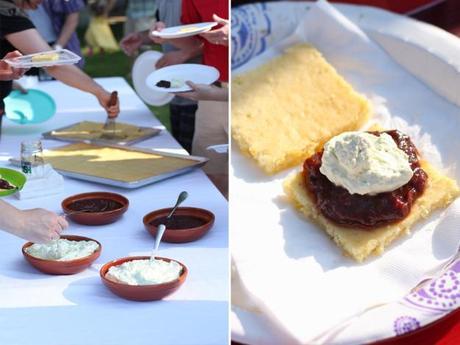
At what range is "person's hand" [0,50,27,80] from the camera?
1259mm

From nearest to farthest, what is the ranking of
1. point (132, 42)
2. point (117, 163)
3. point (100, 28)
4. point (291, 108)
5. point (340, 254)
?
point (340, 254) < point (117, 163) < point (132, 42) < point (291, 108) < point (100, 28)

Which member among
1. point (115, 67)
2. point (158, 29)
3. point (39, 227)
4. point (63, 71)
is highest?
point (158, 29)

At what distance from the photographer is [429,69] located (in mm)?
2197

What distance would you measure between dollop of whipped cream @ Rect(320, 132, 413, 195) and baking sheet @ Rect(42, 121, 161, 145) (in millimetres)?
566

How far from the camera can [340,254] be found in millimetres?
1600

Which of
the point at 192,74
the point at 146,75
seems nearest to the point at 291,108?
the point at 146,75

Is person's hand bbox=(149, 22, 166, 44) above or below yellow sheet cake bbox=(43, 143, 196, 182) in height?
above

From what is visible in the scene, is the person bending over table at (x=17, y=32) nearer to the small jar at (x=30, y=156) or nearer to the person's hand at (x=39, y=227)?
the small jar at (x=30, y=156)

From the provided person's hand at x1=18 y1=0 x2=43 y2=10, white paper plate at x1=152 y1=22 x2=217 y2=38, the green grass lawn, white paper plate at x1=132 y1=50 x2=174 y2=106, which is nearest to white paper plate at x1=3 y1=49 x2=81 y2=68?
person's hand at x1=18 y1=0 x2=43 y2=10

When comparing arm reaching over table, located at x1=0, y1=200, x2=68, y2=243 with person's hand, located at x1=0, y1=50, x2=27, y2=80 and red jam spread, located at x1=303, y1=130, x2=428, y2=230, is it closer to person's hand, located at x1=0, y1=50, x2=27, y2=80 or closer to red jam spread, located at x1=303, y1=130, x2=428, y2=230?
person's hand, located at x1=0, y1=50, x2=27, y2=80

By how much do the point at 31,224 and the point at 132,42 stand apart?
0.88 m

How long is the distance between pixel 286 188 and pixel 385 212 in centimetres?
28

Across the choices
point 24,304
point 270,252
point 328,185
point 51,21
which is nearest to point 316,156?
point 328,185

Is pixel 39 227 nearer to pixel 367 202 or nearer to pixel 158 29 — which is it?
pixel 158 29
